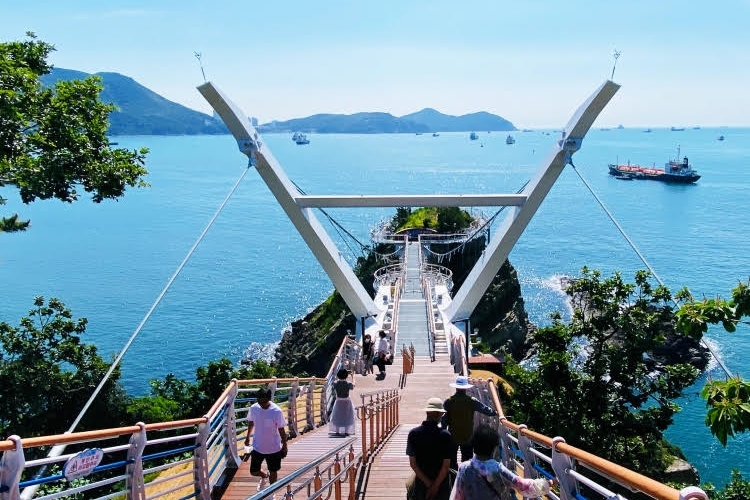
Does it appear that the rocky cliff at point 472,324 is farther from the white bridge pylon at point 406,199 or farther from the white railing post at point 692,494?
the white railing post at point 692,494

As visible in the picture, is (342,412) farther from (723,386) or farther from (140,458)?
(723,386)

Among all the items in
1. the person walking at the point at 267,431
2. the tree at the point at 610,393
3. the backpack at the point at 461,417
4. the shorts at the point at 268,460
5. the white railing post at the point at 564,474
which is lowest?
the tree at the point at 610,393

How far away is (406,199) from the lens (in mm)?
17578

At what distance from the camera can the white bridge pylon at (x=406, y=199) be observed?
15.2 m

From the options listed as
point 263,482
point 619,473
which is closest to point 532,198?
point 263,482

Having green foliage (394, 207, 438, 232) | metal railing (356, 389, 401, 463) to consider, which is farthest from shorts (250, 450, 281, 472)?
green foliage (394, 207, 438, 232)

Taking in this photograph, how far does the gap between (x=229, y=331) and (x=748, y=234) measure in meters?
54.2

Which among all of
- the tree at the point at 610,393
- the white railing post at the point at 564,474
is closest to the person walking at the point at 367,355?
the tree at the point at 610,393

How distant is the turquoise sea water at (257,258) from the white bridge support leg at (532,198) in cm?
1549

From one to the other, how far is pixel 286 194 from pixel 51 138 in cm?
672

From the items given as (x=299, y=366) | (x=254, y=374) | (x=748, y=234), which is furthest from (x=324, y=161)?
(x=254, y=374)

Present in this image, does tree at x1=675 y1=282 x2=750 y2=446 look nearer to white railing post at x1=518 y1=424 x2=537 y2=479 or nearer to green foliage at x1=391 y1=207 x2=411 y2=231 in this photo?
white railing post at x1=518 y1=424 x2=537 y2=479

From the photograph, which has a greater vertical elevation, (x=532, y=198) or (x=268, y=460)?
(x=532, y=198)

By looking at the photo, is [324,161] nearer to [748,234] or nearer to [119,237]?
[119,237]
